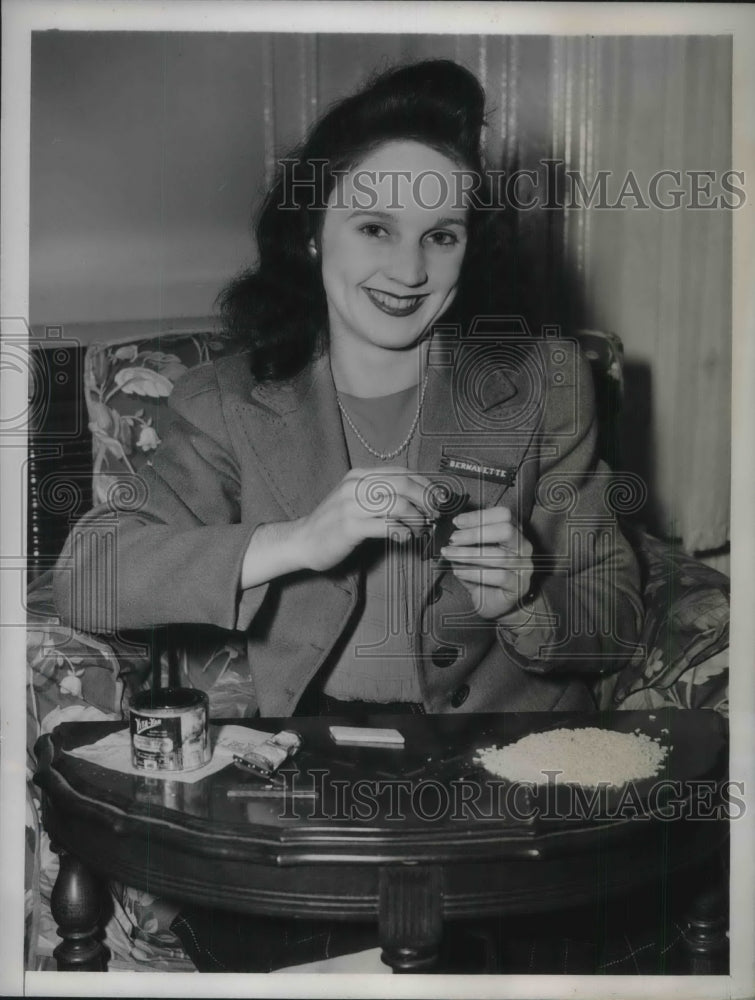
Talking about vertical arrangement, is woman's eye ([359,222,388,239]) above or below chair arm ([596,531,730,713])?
above

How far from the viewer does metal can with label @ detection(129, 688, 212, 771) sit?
1.33 meters

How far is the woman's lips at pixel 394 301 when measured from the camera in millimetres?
1474

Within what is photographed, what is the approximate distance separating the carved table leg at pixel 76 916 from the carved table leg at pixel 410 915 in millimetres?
462

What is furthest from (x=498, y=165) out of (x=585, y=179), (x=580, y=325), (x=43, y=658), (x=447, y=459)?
(x=43, y=658)

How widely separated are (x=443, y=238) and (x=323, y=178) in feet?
0.64

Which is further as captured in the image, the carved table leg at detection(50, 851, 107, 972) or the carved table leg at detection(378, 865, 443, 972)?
the carved table leg at detection(50, 851, 107, 972)

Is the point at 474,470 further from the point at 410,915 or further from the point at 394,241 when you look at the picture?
the point at 410,915

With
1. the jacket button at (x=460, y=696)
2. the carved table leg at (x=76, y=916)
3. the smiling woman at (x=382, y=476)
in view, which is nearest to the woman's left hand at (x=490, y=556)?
the smiling woman at (x=382, y=476)

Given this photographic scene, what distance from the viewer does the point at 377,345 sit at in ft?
4.92

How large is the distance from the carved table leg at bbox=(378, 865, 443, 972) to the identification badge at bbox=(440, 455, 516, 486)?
55cm

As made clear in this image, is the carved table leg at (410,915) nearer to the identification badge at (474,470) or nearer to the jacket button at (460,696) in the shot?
the jacket button at (460,696)

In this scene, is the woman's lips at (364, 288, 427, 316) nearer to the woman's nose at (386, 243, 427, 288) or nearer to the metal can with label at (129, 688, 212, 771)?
the woman's nose at (386, 243, 427, 288)

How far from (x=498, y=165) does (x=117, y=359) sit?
635mm

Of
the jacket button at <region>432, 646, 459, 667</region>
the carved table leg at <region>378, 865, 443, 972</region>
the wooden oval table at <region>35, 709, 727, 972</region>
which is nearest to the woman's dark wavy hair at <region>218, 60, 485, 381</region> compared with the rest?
the jacket button at <region>432, 646, 459, 667</region>
